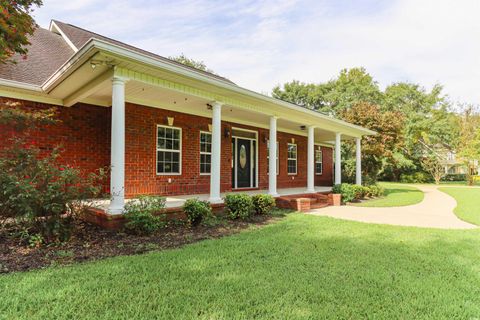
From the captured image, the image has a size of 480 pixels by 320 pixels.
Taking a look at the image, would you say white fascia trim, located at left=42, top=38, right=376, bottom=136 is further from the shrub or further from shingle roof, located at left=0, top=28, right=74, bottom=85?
the shrub

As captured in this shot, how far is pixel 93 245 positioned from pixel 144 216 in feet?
3.08

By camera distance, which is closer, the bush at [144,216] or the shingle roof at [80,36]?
the bush at [144,216]

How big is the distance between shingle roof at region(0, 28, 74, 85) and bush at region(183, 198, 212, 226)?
4.64m

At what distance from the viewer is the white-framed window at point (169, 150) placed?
8.38 m

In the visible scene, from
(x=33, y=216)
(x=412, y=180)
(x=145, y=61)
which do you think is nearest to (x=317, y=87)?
(x=412, y=180)

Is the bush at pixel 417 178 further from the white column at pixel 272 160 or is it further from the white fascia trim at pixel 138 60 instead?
the white fascia trim at pixel 138 60

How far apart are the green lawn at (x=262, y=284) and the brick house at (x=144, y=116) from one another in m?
2.27

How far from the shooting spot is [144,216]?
5145 millimetres

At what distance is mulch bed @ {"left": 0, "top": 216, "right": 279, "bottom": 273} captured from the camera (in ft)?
12.5

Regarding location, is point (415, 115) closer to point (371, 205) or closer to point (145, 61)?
point (371, 205)

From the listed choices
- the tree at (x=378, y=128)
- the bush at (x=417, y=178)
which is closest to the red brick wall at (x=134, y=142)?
the tree at (x=378, y=128)

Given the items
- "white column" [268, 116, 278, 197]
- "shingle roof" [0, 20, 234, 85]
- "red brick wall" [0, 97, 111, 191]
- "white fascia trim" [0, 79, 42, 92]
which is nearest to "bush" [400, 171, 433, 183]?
"white column" [268, 116, 278, 197]

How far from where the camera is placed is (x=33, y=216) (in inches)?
172

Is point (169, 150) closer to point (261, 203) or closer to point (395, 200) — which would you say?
point (261, 203)
